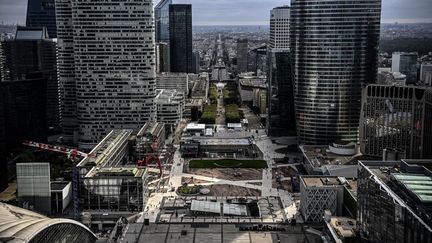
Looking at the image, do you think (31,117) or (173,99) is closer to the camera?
(31,117)

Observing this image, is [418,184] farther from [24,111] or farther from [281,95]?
[24,111]

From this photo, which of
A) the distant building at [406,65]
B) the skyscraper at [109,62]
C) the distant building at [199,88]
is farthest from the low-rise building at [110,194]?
the distant building at [199,88]

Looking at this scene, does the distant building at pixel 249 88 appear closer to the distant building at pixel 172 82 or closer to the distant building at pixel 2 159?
the distant building at pixel 172 82

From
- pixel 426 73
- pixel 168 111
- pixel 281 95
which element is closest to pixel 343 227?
pixel 281 95

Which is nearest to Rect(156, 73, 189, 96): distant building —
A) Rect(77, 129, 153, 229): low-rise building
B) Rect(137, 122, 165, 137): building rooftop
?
Rect(137, 122, 165, 137): building rooftop

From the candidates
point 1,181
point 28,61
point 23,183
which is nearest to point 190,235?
point 23,183

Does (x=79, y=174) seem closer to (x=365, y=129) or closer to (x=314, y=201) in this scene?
(x=314, y=201)

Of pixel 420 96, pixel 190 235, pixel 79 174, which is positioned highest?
pixel 420 96

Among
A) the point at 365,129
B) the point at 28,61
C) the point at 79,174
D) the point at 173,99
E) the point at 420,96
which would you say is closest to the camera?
the point at 79,174
